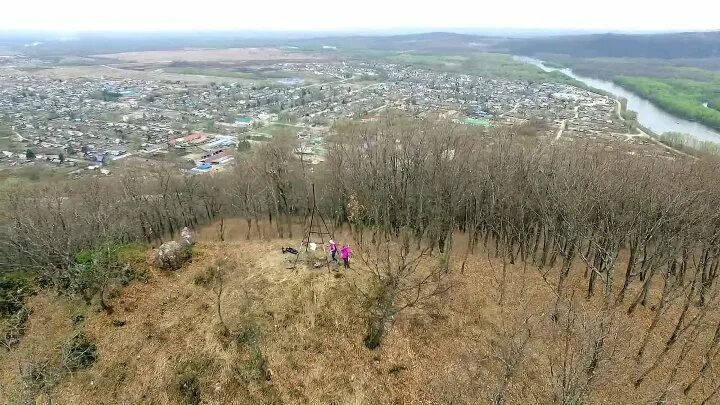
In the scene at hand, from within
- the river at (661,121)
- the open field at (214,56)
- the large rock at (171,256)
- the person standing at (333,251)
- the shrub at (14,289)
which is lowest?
the river at (661,121)

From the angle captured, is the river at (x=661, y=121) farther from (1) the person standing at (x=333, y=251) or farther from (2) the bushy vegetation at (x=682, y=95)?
(1) the person standing at (x=333, y=251)

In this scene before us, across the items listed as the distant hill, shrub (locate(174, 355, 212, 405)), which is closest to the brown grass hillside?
shrub (locate(174, 355, 212, 405))

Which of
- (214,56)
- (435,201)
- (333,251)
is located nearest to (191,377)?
(333,251)

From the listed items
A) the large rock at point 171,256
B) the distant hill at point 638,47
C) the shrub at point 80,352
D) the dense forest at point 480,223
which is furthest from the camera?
the distant hill at point 638,47

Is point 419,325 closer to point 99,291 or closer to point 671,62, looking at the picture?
point 99,291

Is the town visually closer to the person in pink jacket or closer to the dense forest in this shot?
the dense forest

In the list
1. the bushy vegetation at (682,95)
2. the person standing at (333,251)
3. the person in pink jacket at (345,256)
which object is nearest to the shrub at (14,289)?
the person standing at (333,251)

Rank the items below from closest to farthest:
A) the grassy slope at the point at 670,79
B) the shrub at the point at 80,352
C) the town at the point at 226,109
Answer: the shrub at the point at 80,352
the town at the point at 226,109
the grassy slope at the point at 670,79

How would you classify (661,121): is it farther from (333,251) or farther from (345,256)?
(333,251)

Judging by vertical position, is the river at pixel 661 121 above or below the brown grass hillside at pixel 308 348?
below
